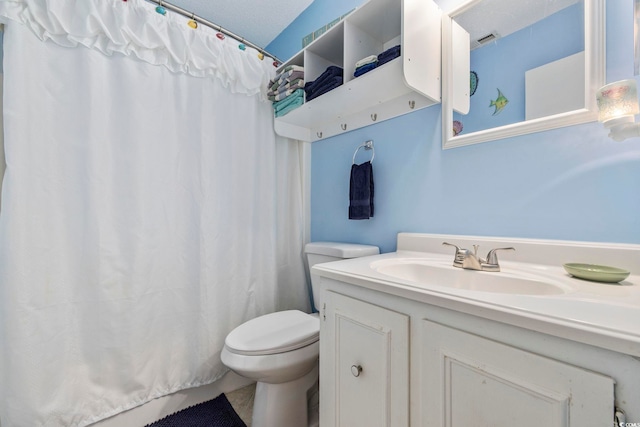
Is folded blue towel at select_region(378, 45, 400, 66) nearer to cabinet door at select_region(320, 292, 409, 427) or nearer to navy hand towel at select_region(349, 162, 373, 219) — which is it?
navy hand towel at select_region(349, 162, 373, 219)

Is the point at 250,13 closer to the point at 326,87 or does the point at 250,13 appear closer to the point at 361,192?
the point at 326,87

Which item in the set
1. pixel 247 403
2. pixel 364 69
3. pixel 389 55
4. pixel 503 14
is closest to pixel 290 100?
pixel 364 69

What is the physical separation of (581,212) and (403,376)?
74 cm

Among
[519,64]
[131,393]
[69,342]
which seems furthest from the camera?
[131,393]

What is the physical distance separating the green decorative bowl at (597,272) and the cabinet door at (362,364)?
48cm

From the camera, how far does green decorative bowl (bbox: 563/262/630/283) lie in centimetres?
63

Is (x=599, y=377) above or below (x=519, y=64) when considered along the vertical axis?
below

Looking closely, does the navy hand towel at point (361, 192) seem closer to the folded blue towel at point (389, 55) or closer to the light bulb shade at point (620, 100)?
the folded blue towel at point (389, 55)

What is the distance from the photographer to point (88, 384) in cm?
108

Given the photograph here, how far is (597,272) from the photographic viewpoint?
2.13ft

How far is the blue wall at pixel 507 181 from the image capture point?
29.3 inches

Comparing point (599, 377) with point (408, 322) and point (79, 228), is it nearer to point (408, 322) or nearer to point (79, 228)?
point (408, 322)

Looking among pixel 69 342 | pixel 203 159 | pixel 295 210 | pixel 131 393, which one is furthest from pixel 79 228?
pixel 295 210

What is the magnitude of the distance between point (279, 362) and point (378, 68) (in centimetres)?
124
